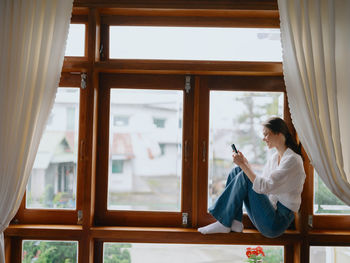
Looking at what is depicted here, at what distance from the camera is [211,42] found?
269cm

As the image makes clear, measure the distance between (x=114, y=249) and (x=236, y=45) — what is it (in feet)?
5.44

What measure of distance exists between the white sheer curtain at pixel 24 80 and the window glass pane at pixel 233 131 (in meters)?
1.12

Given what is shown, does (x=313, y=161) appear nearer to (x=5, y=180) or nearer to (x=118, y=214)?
(x=118, y=214)

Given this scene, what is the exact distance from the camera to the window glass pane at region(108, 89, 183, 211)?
8.93 feet

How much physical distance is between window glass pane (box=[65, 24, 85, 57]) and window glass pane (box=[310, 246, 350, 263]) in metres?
2.11

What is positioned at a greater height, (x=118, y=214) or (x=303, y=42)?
(x=303, y=42)

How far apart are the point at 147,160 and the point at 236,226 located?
0.76 m

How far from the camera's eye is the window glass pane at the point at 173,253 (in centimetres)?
266

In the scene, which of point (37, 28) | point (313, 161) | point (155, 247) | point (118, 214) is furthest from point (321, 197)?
point (37, 28)

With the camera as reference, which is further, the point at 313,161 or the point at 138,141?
the point at 138,141

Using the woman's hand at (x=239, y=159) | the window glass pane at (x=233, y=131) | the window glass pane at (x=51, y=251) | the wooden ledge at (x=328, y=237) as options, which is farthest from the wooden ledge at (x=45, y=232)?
the wooden ledge at (x=328, y=237)

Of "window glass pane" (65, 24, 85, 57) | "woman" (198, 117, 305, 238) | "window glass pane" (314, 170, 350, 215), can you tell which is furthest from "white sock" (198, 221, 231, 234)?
"window glass pane" (65, 24, 85, 57)

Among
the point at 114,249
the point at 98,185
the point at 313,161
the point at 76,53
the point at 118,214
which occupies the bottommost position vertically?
the point at 114,249

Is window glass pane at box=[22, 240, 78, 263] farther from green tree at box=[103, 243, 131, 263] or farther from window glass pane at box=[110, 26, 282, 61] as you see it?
window glass pane at box=[110, 26, 282, 61]
